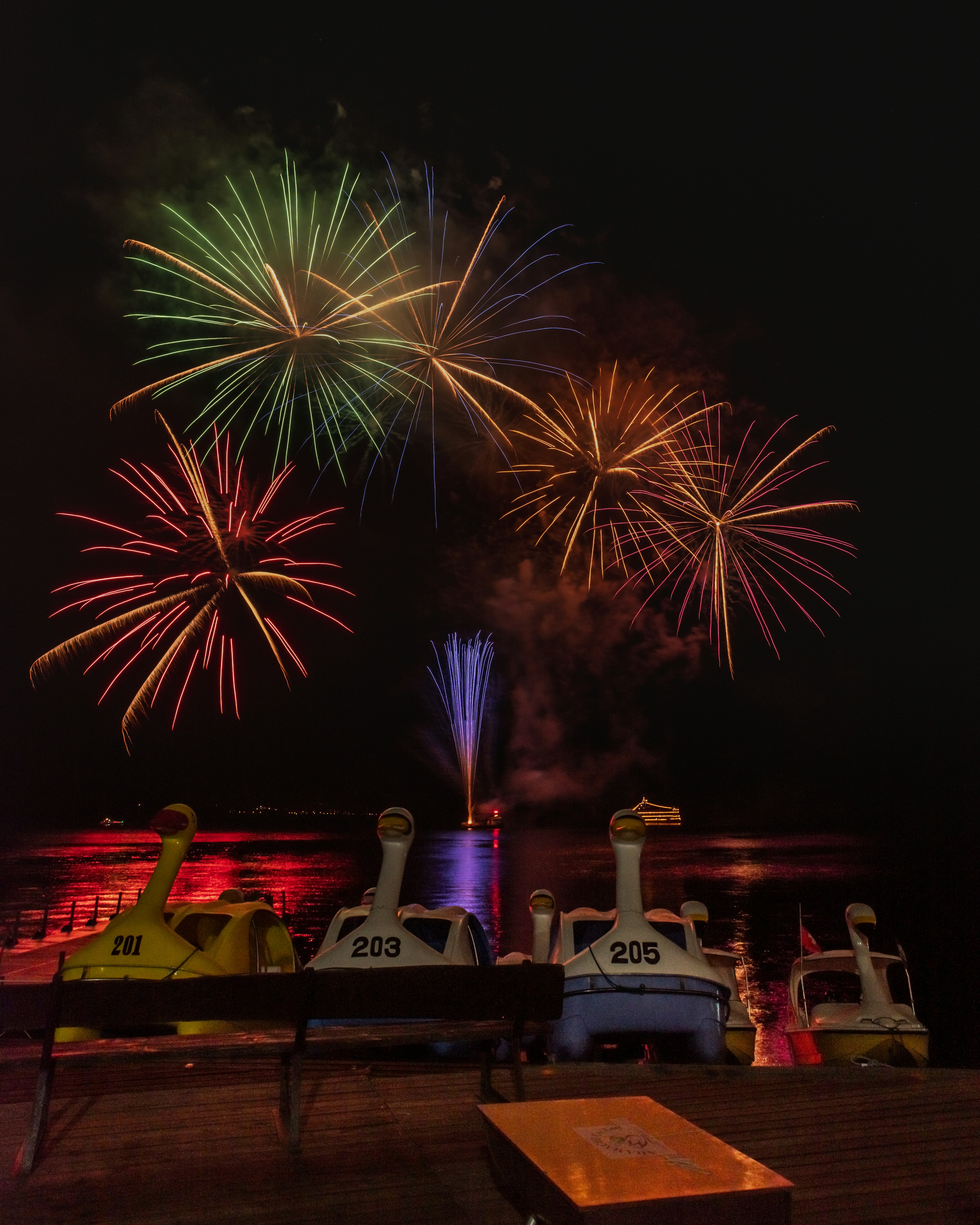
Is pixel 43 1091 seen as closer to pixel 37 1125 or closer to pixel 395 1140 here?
pixel 37 1125

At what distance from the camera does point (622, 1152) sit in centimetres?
299

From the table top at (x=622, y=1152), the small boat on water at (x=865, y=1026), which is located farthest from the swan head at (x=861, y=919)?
the table top at (x=622, y=1152)

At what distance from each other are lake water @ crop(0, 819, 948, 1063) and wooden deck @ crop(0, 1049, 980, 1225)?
936 cm

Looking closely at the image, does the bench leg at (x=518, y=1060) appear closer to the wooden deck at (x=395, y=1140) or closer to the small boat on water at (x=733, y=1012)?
the wooden deck at (x=395, y=1140)

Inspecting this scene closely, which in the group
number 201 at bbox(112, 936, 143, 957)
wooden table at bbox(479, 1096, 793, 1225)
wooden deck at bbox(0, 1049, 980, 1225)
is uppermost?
number 201 at bbox(112, 936, 143, 957)

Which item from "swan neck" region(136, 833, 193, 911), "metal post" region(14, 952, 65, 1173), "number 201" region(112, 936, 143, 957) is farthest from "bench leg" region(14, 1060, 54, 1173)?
"swan neck" region(136, 833, 193, 911)

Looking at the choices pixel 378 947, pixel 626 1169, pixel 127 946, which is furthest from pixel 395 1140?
pixel 378 947

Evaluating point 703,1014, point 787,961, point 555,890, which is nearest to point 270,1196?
point 703,1014

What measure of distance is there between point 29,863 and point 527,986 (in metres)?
129

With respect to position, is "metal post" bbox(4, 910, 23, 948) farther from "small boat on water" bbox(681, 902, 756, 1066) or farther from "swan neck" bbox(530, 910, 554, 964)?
"small boat on water" bbox(681, 902, 756, 1066)

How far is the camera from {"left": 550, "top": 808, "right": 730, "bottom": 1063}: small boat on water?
28.9 feet

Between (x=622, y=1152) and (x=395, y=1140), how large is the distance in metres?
2.50

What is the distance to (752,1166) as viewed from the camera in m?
2.88

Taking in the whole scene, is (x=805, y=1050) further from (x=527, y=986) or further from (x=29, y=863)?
(x=29, y=863)
